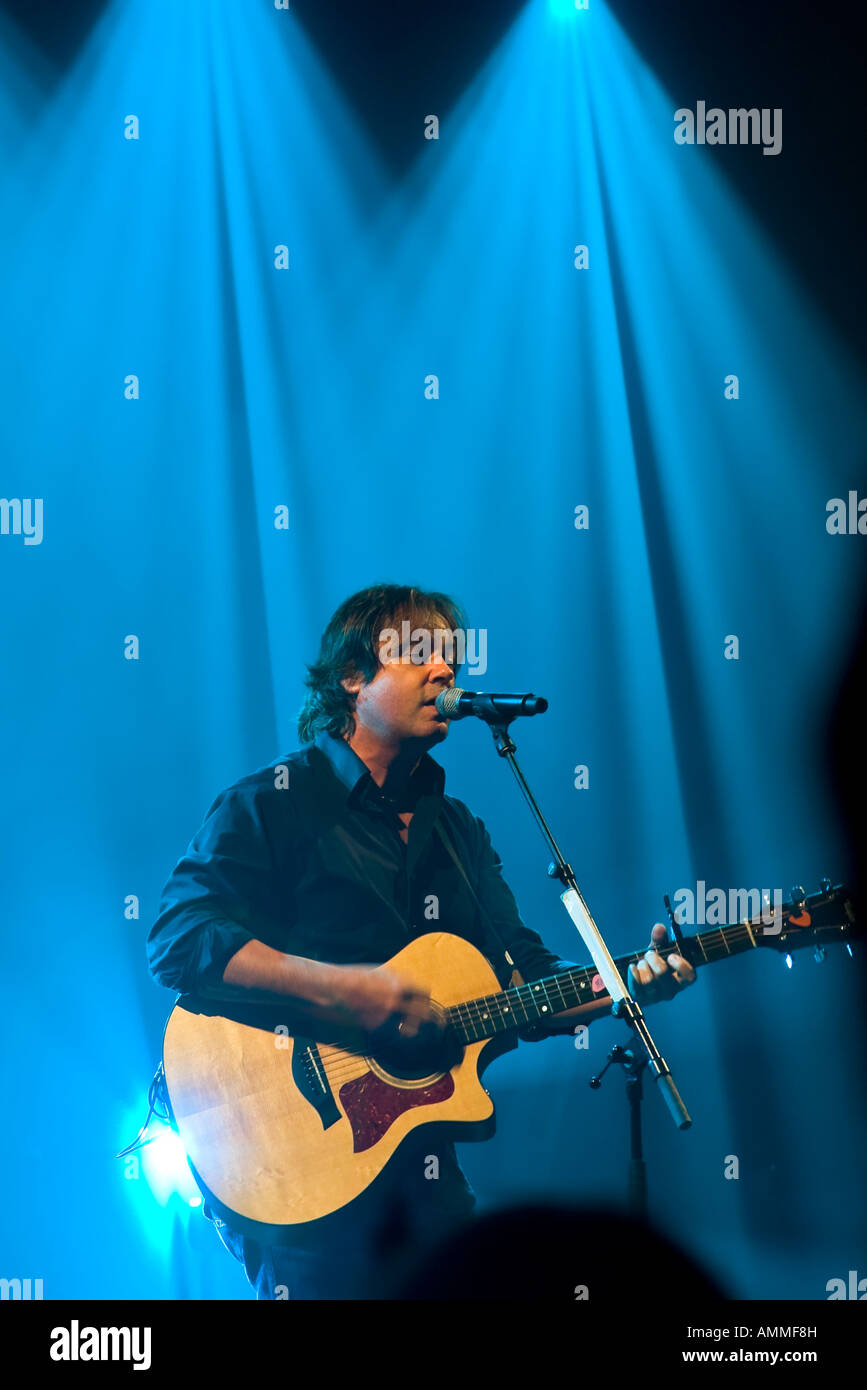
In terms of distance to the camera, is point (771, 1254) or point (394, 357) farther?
point (394, 357)

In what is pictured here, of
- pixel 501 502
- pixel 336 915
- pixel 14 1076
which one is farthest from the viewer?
pixel 501 502

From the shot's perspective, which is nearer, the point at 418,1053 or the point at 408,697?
the point at 418,1053

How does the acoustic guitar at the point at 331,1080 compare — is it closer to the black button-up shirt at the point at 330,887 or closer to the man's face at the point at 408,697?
the black button-up shirt at the point at 330,887

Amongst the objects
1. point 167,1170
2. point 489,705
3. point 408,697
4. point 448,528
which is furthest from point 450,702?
point 167,1170

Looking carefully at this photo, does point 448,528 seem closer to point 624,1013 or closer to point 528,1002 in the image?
point 528,1002

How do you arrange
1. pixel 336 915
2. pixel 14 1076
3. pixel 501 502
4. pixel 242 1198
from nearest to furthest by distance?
pixel 242 1198 → pixel 336 915 → pixel 14 1076 → pixel 501 502

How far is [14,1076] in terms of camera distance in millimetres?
3354

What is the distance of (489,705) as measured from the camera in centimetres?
278

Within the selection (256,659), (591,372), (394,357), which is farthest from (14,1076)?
Result: (591,372)

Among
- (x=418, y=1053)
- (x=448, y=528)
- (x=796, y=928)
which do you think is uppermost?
(x=448, y=528)

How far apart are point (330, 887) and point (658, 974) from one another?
87cm

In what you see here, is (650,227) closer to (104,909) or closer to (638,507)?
(638,507)

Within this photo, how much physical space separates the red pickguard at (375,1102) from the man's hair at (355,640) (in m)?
0.94

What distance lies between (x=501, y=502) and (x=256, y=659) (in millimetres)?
916
